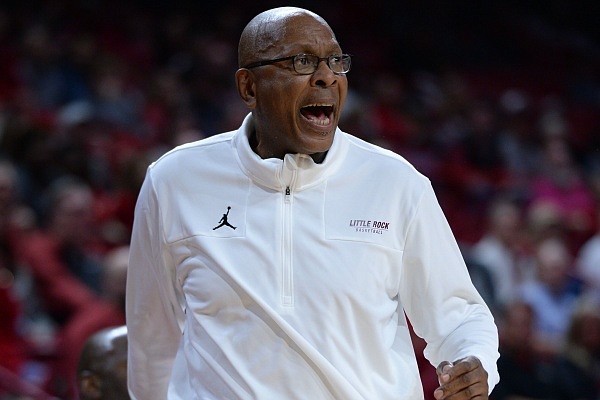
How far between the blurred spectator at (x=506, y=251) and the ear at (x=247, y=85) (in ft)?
14.6

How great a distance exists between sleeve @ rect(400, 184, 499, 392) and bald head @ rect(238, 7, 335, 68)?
1.75 ft

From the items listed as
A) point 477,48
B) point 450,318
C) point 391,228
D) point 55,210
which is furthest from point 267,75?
point 477,48

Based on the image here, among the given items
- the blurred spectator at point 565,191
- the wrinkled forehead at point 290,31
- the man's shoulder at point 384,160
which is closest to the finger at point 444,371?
the man's shoulder at point 384,160

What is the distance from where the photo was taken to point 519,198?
8.93 meters

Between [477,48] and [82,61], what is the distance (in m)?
4.48

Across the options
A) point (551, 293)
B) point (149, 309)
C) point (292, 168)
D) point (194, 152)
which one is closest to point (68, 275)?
point (551, 293)

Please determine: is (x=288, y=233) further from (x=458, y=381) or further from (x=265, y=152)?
(x=458, y=381)

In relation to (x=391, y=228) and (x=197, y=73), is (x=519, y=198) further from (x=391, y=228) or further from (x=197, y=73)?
(x=391, y=228)

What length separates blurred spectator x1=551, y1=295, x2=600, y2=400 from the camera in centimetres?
652

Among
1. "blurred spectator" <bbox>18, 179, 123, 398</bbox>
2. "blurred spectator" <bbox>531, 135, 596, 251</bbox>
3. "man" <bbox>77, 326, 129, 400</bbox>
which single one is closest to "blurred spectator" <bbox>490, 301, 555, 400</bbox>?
"blurred spectator" <bbox>18, 179, 123, 398</bbox>

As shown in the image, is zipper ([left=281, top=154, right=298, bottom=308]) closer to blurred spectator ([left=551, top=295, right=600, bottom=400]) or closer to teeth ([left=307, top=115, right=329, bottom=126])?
teeth ([left=307, top=115, right=329, bottom=126])

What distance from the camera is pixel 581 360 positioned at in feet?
21.9

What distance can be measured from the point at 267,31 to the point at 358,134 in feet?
9.78

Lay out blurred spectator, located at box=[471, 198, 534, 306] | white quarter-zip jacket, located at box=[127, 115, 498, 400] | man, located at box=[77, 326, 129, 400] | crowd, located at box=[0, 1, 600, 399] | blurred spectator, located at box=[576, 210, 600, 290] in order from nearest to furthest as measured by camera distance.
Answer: white quarter-zip jacket, located at box=[127, 115, 498, 400], man, located at box=[77, 326, 129, 400], crowd, located at box=[0, 1, 600, 399], blurred spectator, located at box=[471, 198, 534, 306], blurred spectator, located at box=[576, 210, 600, 290]
